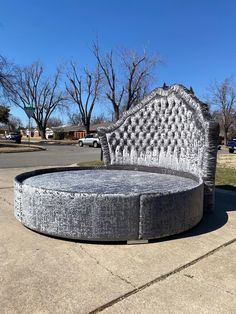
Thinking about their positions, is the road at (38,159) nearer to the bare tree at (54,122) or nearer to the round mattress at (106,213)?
the round mattress at (106,213)

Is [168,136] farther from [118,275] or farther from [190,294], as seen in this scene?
[190,294]

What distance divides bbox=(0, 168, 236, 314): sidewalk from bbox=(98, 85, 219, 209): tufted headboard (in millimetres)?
1493

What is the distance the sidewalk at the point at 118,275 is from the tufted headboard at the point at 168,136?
149 cm

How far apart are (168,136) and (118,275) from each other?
4044mm

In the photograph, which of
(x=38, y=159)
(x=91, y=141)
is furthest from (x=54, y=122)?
(x=38, y=159)

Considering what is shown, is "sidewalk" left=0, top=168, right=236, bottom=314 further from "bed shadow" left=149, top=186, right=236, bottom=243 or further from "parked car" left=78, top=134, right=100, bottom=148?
"parked car" left=78, top=134, right=100, bottom=148

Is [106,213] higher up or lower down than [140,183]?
lower down

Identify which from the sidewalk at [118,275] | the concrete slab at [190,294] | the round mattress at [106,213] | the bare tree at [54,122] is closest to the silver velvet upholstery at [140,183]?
the round mattress at [106,213]

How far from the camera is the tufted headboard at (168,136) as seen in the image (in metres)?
5.03

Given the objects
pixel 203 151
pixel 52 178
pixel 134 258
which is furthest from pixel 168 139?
pixel 134 258

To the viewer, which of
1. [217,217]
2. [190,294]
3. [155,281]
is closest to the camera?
[190,294]

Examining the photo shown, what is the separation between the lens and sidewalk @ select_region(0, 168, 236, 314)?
2.40m

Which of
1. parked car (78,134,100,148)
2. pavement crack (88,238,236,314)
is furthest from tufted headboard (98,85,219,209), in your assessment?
parked car (78,134,100,148)

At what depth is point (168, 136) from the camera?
6434 millimetres
